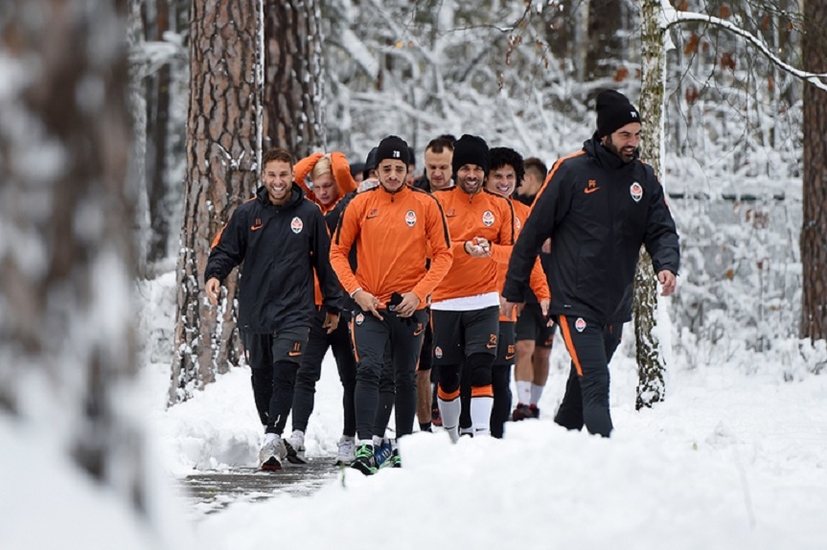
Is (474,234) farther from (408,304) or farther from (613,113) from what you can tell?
(613,113)

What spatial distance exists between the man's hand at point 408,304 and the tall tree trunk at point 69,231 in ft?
16.6

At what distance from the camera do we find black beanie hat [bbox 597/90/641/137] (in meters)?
6.95

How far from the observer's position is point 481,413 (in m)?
8.75

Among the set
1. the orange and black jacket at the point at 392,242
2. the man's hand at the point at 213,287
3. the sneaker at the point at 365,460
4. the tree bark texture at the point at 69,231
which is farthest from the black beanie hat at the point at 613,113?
the tree bark texture at the point at 69,231

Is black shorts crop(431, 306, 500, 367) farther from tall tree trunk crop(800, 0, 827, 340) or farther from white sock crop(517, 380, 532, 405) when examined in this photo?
tall tree trunk crop(800, 0, 827, 340)

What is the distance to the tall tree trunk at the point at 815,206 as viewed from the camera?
1438cm

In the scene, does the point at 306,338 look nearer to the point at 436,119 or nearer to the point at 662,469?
the point at 662,469

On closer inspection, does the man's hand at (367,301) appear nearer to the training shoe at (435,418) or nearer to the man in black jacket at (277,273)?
the man in black jacket at (277,273)

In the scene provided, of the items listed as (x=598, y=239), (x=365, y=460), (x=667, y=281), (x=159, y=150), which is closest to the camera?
(x=667, y=281)

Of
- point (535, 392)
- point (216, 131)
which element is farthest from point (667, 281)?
point (216, 131)

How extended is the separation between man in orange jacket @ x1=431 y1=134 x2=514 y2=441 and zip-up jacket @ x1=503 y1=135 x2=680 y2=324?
64.5 inches

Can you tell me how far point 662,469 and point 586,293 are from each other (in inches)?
83.7

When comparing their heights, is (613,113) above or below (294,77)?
below

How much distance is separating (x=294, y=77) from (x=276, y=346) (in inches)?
183
